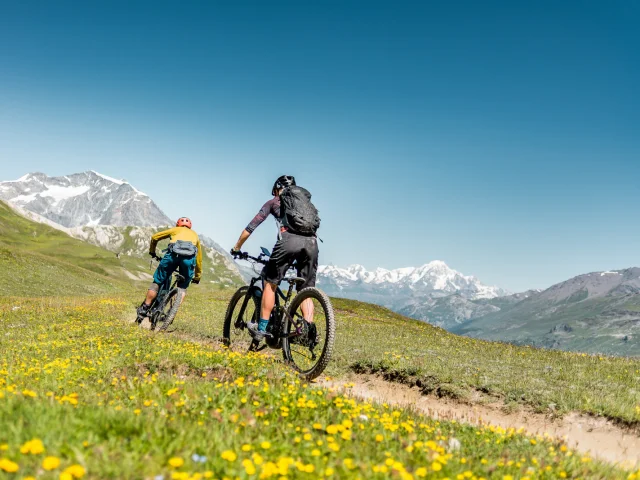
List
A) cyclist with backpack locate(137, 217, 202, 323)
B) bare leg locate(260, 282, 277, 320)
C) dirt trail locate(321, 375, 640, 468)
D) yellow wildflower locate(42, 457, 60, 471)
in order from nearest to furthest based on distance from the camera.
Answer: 1. yellow wildflower locate(42, 457, 60, 471)
2. dirt trail locate(321, 375, 640, 468)
3. bare leg locate(260, 282, 277, 320)
4. cyclist with backpack locate(137, 217, 202, 323)

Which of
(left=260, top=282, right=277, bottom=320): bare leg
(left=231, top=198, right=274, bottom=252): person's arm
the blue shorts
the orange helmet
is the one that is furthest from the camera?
the orange helmet

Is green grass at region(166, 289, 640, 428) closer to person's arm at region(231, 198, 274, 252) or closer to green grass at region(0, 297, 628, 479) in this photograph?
green grass at region(0, 297, 628, 479)

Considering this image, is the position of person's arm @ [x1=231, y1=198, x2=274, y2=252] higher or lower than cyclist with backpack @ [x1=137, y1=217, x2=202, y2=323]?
higher

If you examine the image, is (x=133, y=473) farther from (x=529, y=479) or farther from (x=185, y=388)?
(x=529, y=479)

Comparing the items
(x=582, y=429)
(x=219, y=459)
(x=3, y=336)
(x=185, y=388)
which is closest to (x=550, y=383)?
(x=582, y=429)

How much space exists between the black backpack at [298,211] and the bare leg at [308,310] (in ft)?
4.55

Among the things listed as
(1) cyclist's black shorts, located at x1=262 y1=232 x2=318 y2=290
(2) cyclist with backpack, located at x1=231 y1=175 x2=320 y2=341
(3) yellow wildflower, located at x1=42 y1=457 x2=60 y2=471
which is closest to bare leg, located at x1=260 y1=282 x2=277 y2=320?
(2) cyclist with backpack, located at x1=231 y1=175 x2=320 y2=341

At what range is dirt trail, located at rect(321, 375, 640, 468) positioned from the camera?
7.11 metres

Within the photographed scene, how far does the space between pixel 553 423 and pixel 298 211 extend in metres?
6.14

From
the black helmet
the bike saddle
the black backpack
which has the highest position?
the black helmet

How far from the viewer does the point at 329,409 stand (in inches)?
212

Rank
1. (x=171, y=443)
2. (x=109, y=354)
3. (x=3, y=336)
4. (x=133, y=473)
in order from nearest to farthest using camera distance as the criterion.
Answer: (x=133, y=473), (x=171, y=443), (x=109, y=354), (x=3, y=336)

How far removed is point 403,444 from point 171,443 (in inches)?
90.4

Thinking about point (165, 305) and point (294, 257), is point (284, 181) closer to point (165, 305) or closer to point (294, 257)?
point (294, 257)
